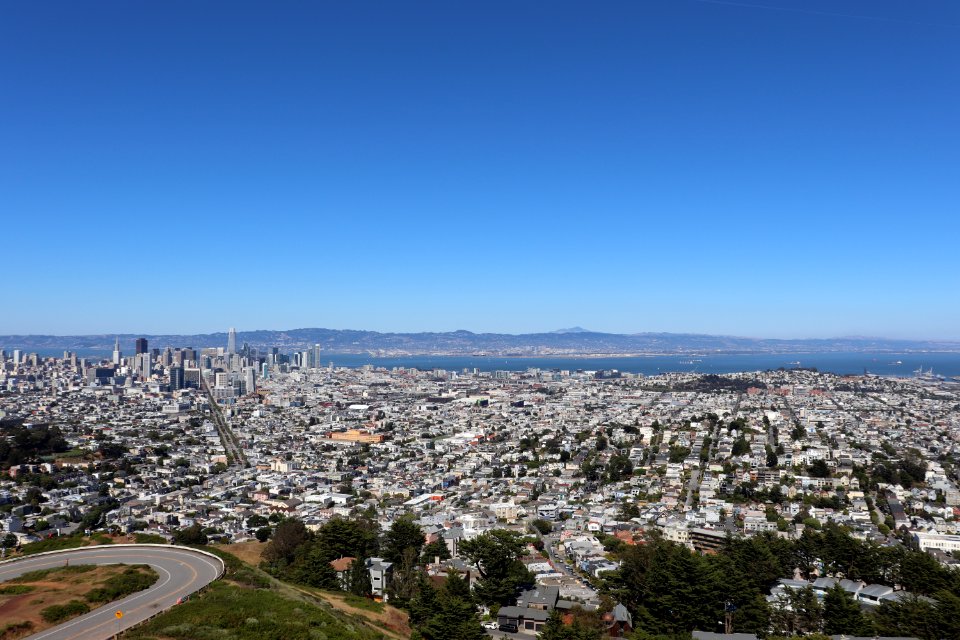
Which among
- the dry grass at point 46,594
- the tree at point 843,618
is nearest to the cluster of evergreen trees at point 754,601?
the tree at point 843,618

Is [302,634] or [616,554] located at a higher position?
[302,634]

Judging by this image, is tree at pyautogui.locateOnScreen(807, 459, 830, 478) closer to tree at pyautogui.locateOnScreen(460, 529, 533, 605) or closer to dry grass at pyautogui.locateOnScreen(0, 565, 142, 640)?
tree at pyautogui.locateOnScreen(460, 529, 533, 605)

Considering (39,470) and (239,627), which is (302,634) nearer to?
(239,627)

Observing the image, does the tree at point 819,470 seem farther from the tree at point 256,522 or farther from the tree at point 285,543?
the tree at point 256,522

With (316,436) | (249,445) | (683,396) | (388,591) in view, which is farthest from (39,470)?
(683,396)

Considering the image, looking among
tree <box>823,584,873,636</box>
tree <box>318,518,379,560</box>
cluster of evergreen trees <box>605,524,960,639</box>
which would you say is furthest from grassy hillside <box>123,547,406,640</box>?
tree <box>823,584,873,636</box>

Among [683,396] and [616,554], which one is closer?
[616,554]

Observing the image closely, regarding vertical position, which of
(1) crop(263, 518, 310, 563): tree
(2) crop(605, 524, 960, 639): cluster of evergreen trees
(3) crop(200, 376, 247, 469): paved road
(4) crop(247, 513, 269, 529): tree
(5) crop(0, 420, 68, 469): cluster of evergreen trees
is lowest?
(3) crop(200, 376, 247, 469): paved road
